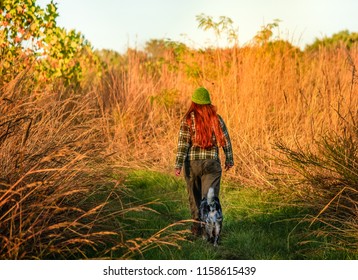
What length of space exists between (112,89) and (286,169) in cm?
558

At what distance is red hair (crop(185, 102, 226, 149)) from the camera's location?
22.2 ft

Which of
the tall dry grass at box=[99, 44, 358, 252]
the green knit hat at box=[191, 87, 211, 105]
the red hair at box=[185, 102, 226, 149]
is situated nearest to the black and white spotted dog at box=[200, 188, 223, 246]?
the red hair at box=[185, 102, 226, 149]

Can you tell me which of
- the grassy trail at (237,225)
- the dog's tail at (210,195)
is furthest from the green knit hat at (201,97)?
the grassy trail at (237,225)

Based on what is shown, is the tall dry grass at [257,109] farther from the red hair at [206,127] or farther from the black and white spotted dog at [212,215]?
the red hair at [206,127]

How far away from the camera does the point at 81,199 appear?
613cm

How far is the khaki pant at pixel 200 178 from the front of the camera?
678 cm

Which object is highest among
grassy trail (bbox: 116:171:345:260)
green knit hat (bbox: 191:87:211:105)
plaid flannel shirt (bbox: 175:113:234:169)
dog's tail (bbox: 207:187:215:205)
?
green knit hat (bbox: 191:87:211:105)

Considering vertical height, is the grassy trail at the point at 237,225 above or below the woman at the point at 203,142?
below

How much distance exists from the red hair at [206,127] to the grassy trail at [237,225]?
815mm

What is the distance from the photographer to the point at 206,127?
677cm

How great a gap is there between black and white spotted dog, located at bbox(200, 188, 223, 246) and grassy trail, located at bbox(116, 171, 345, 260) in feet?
0.44

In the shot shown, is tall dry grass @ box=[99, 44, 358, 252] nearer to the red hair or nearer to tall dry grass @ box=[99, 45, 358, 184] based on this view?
tall dry grass @ box=[99, 45, 358, 184]

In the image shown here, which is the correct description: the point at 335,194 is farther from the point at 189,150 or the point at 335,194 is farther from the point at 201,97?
the point at 201,97
